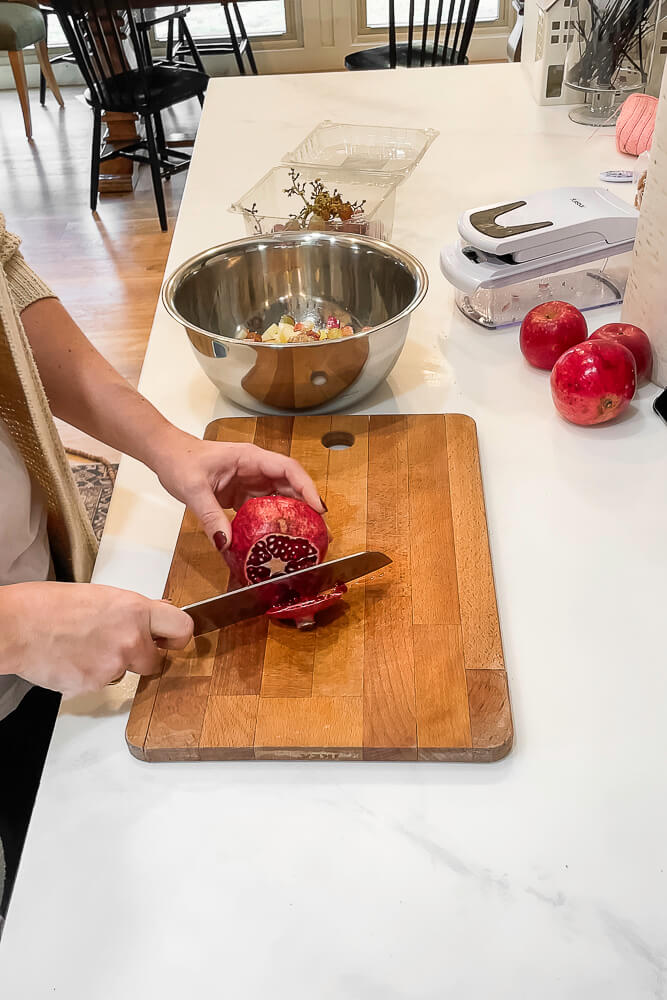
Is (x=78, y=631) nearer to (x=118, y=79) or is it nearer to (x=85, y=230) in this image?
(x=85, y=230)

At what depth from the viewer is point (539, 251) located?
1.19 m

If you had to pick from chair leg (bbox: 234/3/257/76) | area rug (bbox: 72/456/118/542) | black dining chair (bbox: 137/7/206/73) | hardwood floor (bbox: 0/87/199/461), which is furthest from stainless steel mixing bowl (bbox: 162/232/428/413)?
chair leg (bbox: 234/3/257/76)

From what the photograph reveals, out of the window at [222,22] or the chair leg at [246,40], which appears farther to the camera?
the window at [222,22]

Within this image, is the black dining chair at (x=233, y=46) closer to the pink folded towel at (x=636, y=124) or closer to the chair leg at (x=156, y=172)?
the chair leg at (x=156, y=172)

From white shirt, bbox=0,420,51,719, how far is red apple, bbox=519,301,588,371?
668 millimetres

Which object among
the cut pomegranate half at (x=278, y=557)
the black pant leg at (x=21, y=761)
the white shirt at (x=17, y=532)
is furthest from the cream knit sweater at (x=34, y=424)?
the cut pomegranate half at (x=278, y=557)

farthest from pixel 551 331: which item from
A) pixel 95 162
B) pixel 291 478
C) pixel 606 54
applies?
pixel 95 162

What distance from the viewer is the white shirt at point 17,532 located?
90 cm

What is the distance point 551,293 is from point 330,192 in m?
0.44

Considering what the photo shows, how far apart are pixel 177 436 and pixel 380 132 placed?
1.02 meters

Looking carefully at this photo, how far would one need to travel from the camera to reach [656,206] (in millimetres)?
1051

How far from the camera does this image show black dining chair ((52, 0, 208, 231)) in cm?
359

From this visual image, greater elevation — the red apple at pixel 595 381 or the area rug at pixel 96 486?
the red apple at pixel 595 381

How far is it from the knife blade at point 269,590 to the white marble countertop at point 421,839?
0.10m
